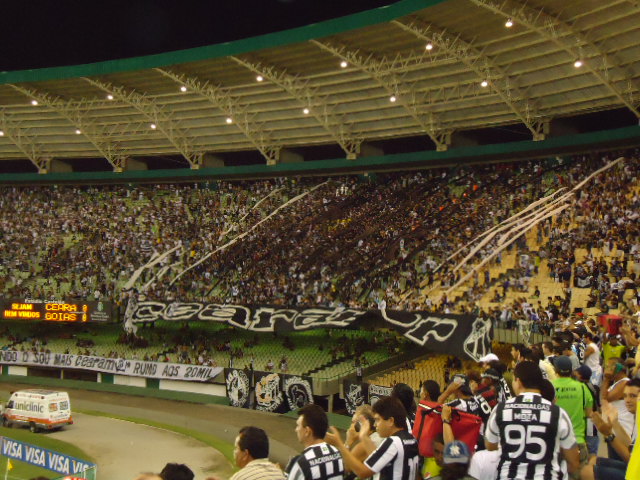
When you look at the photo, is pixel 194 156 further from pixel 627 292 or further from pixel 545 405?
pixel 545 405

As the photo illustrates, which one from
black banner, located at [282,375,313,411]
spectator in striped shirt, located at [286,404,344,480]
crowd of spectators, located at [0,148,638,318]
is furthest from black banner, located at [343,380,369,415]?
spectator in striped shirt, located at [286,404,344,480]

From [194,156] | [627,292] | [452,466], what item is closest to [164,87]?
[194,156]

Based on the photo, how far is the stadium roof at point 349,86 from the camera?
27.4 metres

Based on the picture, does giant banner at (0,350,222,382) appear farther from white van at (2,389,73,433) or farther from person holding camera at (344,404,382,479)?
person holding camera at (344,404,382,479)

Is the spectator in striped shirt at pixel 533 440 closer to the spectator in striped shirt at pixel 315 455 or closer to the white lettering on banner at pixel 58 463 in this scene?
the spectator in striped shirt at pixel 315 455

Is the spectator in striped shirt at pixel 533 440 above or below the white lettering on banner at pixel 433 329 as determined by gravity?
above

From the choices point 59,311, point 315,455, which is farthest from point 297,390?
point 315,455

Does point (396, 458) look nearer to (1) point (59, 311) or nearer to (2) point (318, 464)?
(2) point (318, 464)

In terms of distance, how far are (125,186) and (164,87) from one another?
12792 mm

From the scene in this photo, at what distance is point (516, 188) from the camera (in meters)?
34.4

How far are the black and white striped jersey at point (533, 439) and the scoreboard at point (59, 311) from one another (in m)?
33.3

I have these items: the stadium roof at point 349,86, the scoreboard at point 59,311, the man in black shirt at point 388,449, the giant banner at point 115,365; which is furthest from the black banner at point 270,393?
the man in black shirt at point 388,449

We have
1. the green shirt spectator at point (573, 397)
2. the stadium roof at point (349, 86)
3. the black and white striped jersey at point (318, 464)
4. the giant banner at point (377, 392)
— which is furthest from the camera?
the stadium roof at point (349, 86)

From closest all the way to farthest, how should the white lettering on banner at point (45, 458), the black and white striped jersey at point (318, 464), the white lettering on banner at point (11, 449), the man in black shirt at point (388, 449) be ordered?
the black and white striped jersey at point (318, 464), the man in black shirt at point (388, 449), the white lettering on banner at point (45, 458), the white lettering on banner at point (11, 449)
